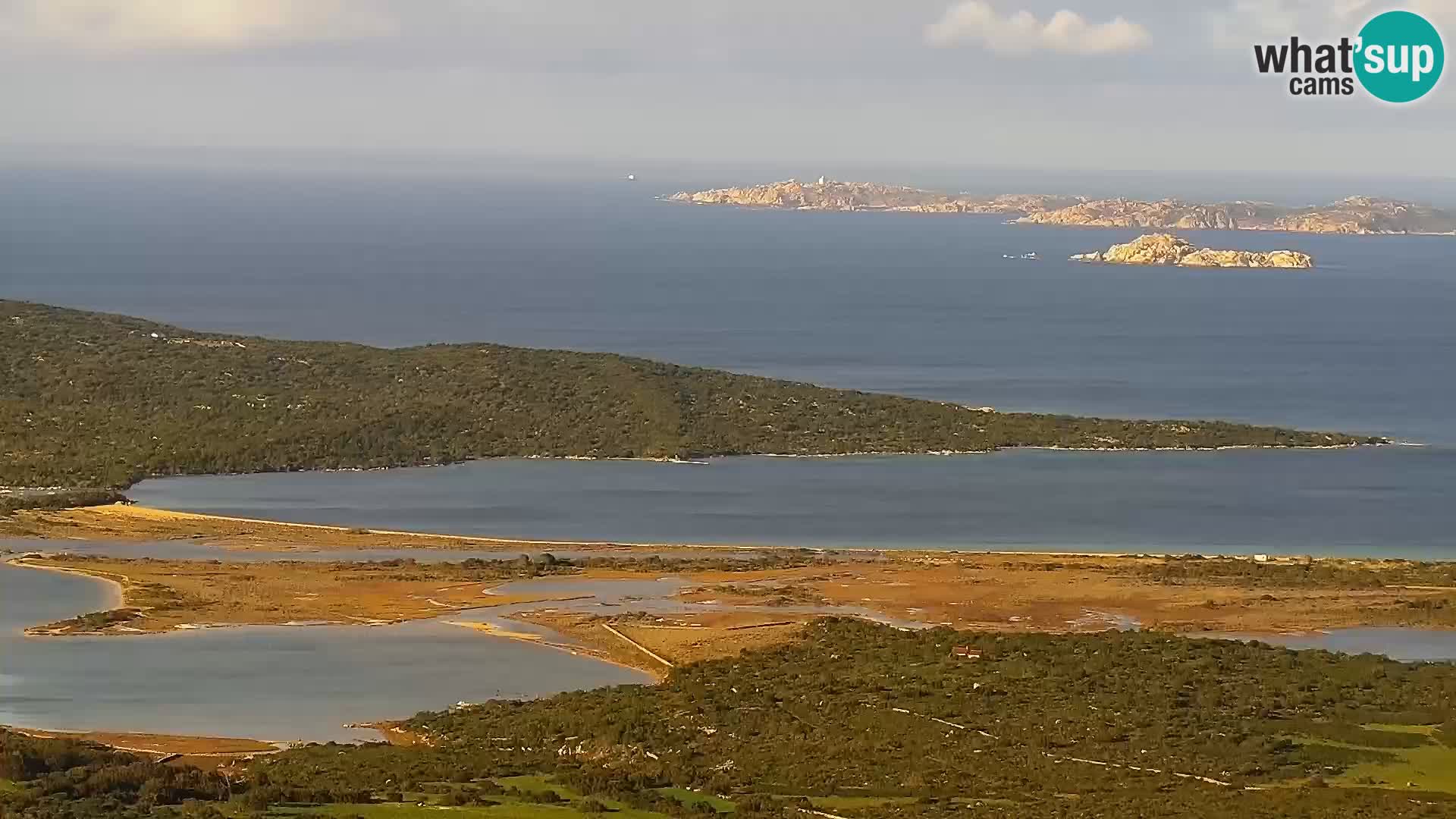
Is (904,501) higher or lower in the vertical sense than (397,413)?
lower

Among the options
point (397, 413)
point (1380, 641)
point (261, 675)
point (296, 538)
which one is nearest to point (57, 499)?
point (296, 538)

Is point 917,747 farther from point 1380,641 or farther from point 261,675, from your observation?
point 1380,641

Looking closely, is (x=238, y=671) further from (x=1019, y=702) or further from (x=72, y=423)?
(x=72, y=423)

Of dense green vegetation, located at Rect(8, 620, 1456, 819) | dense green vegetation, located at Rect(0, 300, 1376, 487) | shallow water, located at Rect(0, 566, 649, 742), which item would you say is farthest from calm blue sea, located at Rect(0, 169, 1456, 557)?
dense green vegetation, located at Rect(8, 620, 1456, 819)

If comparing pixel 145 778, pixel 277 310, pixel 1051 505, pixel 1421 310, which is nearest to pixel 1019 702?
pixel 145 778

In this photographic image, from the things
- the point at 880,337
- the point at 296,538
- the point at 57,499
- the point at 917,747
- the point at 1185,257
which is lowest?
the point at 917,747

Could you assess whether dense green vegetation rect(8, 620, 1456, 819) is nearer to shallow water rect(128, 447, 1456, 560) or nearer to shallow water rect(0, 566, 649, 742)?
shallow water rect(0, 566, 649, 742)

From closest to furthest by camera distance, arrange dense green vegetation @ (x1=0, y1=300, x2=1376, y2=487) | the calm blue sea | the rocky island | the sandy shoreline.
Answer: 1. the sandy shoreline
2. the calm blue sea
3. dense green vegetation @ (x1=0, y1=300, x2=1376, y2=487)
4. the rocky island
